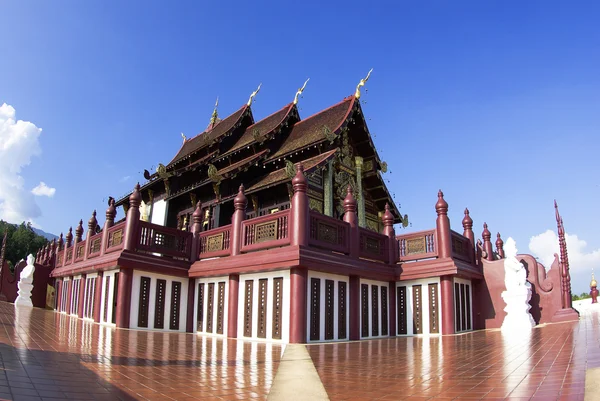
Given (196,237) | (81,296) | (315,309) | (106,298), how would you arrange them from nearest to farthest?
1. (315,309)
2. (106,298)
3. (196,237)
4. (81,296)

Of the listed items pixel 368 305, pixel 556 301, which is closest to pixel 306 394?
pixel 368 305

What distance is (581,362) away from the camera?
438 centimetres

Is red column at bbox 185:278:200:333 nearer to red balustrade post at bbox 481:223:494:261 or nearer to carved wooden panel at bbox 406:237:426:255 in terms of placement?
carved wooden panel at bbox 406:237:426:255

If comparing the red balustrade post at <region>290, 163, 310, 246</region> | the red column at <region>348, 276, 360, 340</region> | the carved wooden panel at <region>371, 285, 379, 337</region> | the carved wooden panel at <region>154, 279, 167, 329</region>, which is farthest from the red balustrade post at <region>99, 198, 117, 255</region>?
the carved wooden panel at <region>371, 285, 379, 337</region>

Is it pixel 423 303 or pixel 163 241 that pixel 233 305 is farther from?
pixel 423 303

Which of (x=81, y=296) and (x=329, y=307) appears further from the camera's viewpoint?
(x=81, y=296)

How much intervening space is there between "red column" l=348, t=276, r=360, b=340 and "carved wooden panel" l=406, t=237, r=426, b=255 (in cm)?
202

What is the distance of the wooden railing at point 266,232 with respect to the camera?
9.17m

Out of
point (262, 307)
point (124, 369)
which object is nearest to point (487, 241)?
point (262, 307)

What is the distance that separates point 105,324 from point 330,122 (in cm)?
1002

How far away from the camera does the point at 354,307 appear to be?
9742mm

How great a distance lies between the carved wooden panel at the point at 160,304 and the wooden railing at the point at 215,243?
3.80 ft

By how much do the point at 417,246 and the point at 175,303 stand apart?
6.11 metres

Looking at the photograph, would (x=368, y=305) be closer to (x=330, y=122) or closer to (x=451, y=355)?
(x=451, y=355)
